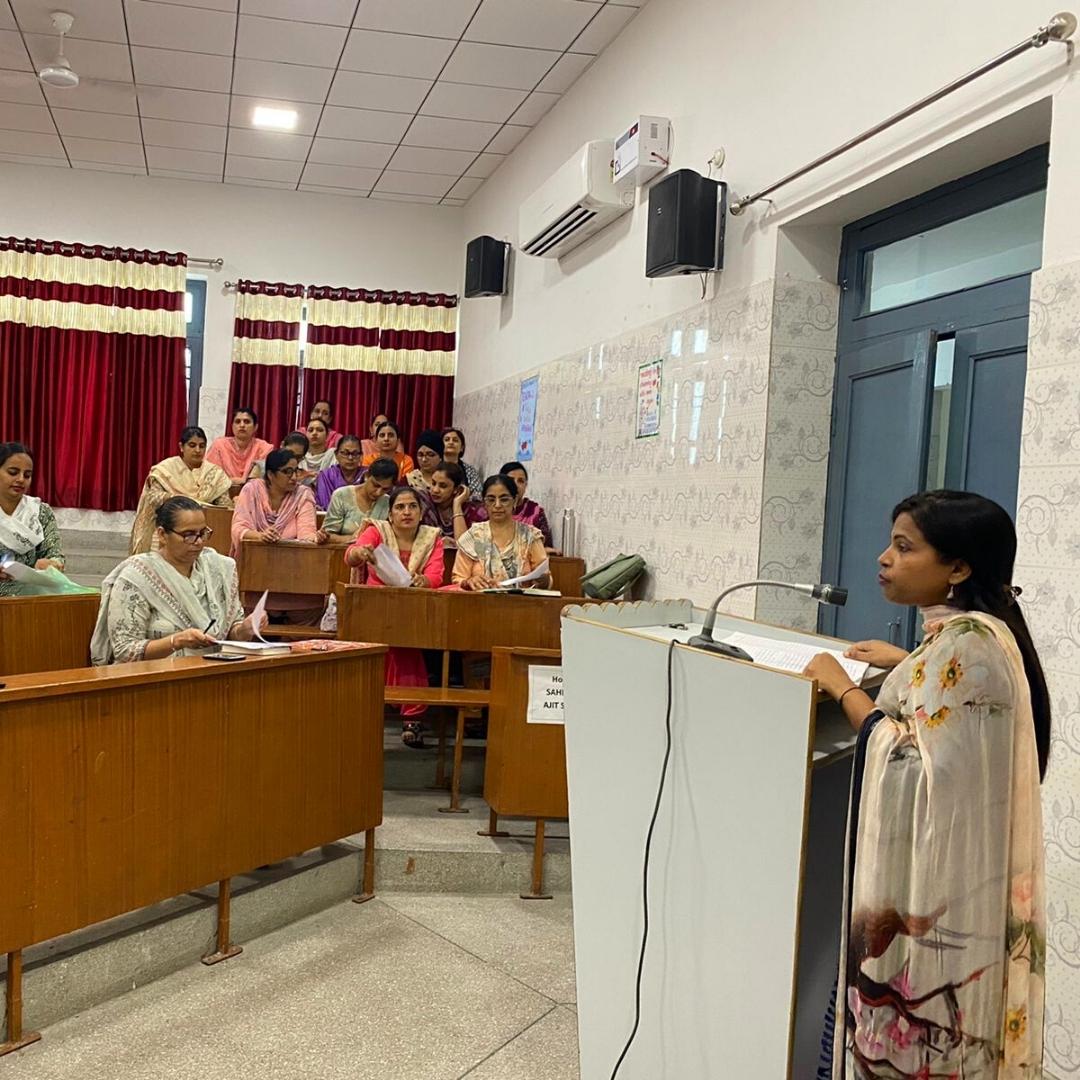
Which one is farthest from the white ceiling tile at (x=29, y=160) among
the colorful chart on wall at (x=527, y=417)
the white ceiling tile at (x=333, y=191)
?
the colorful chart on wall at (x=527, y=417)

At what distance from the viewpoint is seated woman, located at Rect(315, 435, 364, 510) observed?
6.16 metres

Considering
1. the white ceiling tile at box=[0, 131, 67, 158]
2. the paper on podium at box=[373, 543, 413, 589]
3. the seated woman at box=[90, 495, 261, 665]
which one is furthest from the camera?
the white ceiling tile at box=[0, 131, 67, 158]

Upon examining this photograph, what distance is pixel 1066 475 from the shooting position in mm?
2229

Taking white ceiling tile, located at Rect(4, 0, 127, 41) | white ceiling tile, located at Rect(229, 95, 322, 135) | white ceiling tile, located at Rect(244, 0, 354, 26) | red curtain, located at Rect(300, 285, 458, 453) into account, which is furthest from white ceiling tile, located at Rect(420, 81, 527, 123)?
red curtain, located at Rect(300, 285, 458, 453)

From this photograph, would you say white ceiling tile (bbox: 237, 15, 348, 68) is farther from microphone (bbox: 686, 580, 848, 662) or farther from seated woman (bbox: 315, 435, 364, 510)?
microphone (bbox: 686, 580, 848, 662)

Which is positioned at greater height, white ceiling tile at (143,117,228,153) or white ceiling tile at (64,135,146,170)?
white ceiling tile at (143,117,228,153)

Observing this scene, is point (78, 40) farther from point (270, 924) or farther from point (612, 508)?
point (270, 924)

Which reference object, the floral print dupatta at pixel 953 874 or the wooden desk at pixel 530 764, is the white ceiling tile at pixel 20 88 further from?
the floral print dupatta at pixel 953 874

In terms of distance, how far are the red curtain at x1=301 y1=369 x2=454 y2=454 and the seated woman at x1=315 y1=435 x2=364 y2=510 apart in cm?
148

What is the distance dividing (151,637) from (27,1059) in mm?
1203

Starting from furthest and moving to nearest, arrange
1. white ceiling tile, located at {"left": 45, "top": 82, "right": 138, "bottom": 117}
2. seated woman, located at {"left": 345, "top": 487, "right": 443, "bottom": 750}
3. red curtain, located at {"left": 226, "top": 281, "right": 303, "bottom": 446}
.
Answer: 1. red curtain, located at {"left": 226, "top": 281, "right": 303, "bottom": 446}
2. white ceiling tile, located at {"left": 45, "top": 82, "right": 138, "bottom": 117}
3. seated woman, located at {"left": 345, "top": 487, "right": 443, "bottom": 750}

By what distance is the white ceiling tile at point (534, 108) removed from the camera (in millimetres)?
5641

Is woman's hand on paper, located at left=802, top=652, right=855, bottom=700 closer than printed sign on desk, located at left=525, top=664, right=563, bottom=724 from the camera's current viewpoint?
Yes

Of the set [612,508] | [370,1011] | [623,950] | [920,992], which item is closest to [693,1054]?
[623,950]
